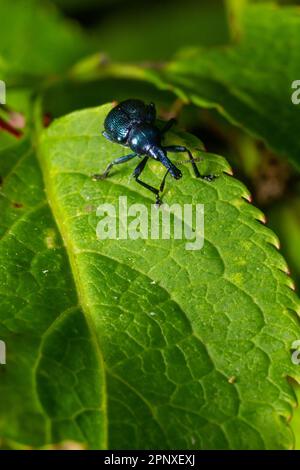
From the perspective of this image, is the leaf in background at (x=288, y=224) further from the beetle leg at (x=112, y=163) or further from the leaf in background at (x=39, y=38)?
the leaf in background at (x=39, y=38)

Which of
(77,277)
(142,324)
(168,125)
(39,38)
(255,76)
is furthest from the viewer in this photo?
(39,38)

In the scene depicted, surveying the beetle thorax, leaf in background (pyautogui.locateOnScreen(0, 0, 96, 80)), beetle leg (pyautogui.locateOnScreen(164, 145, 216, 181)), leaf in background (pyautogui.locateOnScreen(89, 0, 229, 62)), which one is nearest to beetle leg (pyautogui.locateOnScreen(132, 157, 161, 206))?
the beetle thorax

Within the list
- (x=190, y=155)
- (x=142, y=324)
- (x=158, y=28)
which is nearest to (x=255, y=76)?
(x=190, y=155)

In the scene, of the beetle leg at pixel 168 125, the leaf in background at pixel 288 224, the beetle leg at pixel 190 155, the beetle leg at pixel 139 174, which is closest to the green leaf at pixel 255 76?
the beetle leg at pixel 168 125

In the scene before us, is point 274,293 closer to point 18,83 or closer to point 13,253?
point 13,253

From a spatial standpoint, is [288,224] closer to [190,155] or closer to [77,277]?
[190,155]
